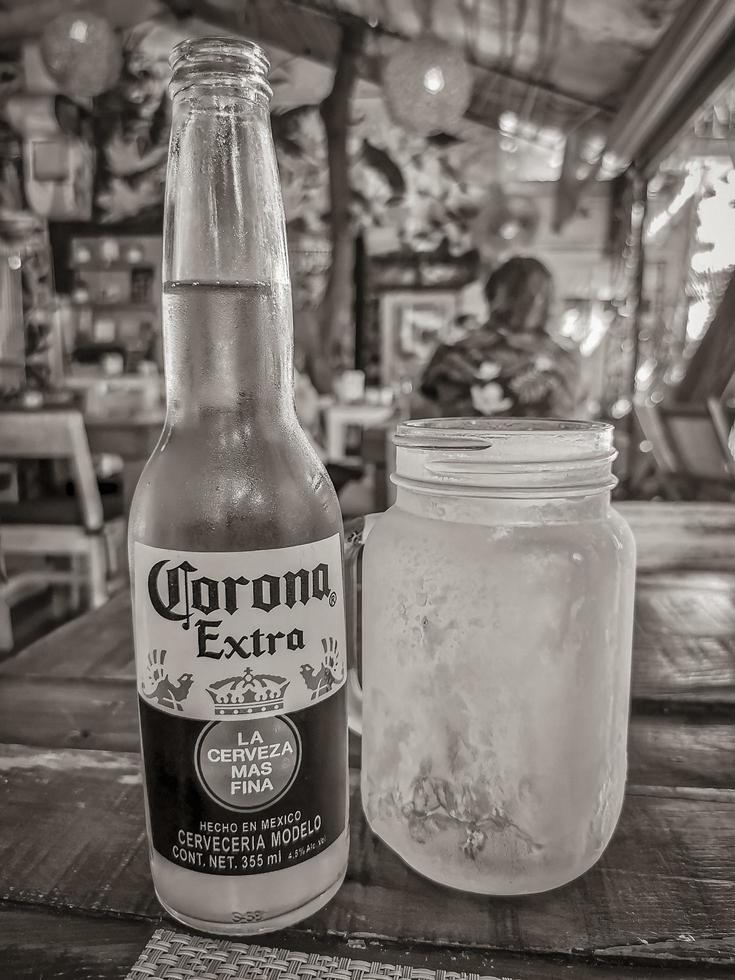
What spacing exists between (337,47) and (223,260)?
5665 millimetres

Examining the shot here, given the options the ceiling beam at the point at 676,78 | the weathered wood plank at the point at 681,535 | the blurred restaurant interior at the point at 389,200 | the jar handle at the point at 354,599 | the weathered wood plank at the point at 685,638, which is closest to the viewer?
the jar handle at the point at 354,599

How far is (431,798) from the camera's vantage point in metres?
0.43

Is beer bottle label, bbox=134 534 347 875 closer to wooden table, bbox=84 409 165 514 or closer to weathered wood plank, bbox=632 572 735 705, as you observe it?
weathered wood plank, bbox=632 572 735 705

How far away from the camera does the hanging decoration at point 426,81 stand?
308 cm

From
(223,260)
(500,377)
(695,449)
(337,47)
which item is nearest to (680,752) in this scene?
(223,260)

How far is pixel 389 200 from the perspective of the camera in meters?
5.75

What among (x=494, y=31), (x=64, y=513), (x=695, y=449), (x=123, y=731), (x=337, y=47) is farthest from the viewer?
(x=337, y=47)

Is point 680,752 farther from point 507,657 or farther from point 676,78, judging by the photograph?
point 676,78

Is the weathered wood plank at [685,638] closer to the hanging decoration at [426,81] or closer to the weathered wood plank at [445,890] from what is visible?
the weathered wood plank at [445,890]

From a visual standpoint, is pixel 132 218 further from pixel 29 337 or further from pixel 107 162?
pixel 29 337

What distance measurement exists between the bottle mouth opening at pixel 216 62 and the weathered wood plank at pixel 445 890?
1.37 feet

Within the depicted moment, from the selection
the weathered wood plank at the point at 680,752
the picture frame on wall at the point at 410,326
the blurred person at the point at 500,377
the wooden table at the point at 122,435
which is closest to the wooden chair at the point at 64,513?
the wooden table at the point at 122,435

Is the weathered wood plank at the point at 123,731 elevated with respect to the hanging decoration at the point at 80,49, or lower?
lower

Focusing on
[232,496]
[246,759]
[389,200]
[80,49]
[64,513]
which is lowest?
[64,513]
